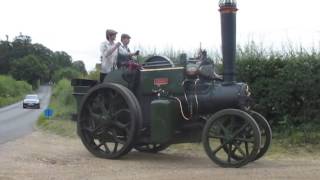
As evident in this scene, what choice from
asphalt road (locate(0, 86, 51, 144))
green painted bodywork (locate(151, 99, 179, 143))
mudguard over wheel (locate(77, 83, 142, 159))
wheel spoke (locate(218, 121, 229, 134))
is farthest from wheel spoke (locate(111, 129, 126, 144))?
asphalt road (locate(0, 86, 51, 144))

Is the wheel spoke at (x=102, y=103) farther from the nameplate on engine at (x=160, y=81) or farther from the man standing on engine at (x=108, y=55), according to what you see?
the nameplate on engine at (x=160, y=81)

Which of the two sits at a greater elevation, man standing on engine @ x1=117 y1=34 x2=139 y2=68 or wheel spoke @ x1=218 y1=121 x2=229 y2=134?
man standing on engine @ x1=117 y1=34 x2=139 y2=68

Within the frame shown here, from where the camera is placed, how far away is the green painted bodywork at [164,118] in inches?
406

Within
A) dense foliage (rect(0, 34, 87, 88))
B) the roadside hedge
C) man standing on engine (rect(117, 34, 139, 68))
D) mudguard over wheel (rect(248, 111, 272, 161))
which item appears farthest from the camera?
dense foliage (rect(0, 34, 87, 88))

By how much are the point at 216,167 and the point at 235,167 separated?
1.09 feet

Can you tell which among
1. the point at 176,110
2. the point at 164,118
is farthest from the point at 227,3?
the point at 164,118

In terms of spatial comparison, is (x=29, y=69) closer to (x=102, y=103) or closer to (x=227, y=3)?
(x=102, y=103)

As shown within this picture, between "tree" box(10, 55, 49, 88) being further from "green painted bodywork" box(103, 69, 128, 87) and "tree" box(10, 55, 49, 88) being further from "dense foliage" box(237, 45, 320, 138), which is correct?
"green painted bodywork" box(103, 69, 128, 87)

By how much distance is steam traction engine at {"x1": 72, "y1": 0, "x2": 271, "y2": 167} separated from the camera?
9.62m

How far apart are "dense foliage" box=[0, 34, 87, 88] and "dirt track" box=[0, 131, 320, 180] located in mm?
113888

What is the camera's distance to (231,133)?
378 inches

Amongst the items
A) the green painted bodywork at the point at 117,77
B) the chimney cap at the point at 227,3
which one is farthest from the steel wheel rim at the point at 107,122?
the chimney cap at the point at 227,3

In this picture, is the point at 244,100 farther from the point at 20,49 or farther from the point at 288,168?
the point at 20,49

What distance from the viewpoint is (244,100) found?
984 centimetres
